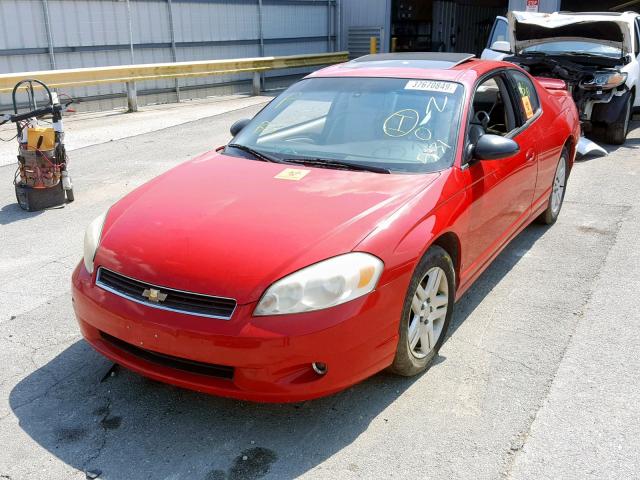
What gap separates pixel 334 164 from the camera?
3.78m

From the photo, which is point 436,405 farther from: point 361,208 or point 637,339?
point 637,339

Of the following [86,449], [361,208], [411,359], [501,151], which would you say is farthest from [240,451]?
[501,151]

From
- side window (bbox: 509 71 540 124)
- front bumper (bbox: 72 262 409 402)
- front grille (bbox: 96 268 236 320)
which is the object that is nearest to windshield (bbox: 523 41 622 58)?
side window (bbox: 509 71 540 124)

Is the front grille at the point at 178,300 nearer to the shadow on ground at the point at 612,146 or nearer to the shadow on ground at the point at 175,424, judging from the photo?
the shadow on ground at the point at 175,424

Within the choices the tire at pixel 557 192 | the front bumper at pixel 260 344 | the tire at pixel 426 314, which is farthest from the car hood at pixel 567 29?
the front bumper at pixel 260 344

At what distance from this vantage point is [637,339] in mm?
3840

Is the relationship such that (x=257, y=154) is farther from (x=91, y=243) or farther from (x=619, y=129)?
(x=619, y=129)

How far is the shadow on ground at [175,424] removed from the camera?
9.16 feet

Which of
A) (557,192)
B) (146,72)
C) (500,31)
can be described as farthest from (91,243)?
(500,31)

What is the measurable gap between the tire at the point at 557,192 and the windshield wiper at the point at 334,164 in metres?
2.53

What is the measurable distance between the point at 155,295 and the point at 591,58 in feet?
30.8

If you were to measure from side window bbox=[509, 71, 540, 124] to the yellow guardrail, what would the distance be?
29.7 feet

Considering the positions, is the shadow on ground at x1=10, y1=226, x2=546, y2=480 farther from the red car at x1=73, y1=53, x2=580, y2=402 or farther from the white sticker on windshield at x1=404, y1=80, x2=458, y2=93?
the white sticker on windshield at x1=404, y1=80, x2=458, y2=93

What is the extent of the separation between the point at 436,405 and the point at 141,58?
13.4m
